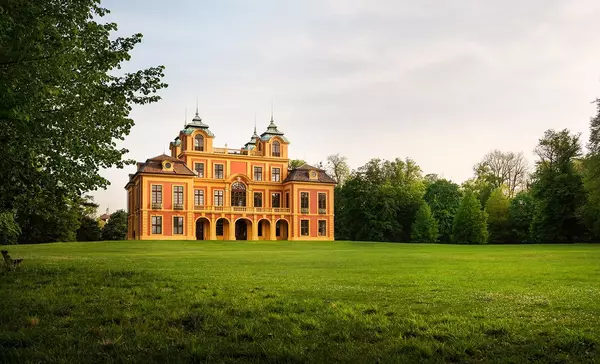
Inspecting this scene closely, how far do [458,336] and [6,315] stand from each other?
6.55m

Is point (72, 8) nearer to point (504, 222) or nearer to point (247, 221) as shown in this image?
point (247, 221)

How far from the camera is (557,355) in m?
6.08

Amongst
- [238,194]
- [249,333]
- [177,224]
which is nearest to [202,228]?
[177,224]

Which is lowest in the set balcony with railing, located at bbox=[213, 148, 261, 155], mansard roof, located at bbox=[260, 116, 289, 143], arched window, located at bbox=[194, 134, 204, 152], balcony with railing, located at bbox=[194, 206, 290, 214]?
balcony with railing, located at bbox=[194, 206, 290, 214]

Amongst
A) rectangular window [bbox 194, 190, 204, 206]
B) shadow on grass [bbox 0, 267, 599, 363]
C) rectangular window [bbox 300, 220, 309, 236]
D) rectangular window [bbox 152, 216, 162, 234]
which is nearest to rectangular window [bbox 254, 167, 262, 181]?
rectangular window [bbox 194, 190, 204, 206]

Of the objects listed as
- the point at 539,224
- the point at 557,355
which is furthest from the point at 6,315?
the point at 539,224

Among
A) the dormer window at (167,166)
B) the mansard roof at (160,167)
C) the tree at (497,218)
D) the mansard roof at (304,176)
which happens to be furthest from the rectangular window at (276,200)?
the tree at (497,218)

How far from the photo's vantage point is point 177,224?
192 ft

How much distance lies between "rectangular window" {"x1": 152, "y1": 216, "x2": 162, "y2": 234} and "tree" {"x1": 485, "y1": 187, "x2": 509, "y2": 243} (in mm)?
39768

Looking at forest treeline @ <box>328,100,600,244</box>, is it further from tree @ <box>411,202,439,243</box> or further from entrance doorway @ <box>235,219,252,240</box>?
entrance doorway @ <box>235,219,252,240</box>

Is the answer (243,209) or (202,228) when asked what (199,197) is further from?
(243,209)

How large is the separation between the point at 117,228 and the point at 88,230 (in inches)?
199

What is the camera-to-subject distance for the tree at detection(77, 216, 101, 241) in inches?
3018

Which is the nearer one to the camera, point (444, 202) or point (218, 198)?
point (218, 198)
